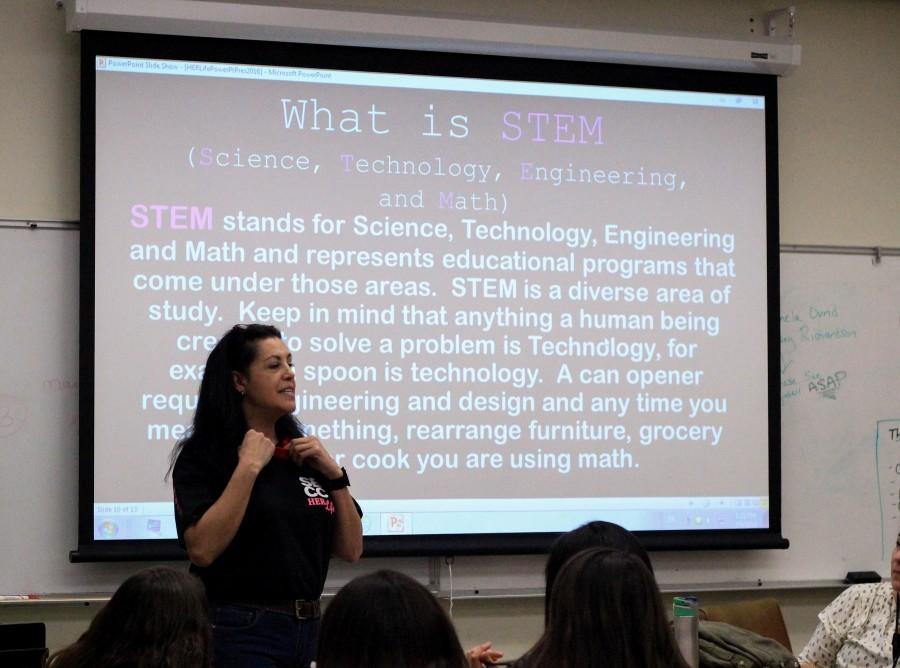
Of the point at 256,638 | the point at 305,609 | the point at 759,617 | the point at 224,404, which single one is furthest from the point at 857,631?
the point at 224,404

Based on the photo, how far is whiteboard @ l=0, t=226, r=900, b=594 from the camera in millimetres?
3912

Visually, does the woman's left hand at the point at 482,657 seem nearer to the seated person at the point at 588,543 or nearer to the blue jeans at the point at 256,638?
the seated person at the point at 588,543

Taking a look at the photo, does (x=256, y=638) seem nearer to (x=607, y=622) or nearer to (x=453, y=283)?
(x=607, y=622)

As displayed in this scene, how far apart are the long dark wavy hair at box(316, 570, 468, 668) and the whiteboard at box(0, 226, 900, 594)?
7.94 ft

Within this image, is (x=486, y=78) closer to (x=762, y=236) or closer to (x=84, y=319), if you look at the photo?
(x=762, y=236)

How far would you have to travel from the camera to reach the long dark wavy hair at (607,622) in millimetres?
1785

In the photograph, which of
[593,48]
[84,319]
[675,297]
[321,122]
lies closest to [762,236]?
[675,297]

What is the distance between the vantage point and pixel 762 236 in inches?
176

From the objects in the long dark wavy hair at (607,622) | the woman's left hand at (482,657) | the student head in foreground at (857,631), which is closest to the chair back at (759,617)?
the student head in foreground at (857,631)

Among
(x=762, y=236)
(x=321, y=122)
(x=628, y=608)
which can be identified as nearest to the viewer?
(x=628, y=608)

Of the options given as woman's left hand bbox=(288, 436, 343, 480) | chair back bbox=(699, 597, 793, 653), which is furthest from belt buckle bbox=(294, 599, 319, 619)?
chair back bbox=(699, 597, 793, 653)

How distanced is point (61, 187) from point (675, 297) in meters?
2.28

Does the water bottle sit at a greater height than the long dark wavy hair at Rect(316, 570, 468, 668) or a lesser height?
lesser

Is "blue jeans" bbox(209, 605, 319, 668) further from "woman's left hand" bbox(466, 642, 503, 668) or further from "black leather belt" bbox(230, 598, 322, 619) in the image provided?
"woman's left hand" bbox(466, 642, 503, 668)
